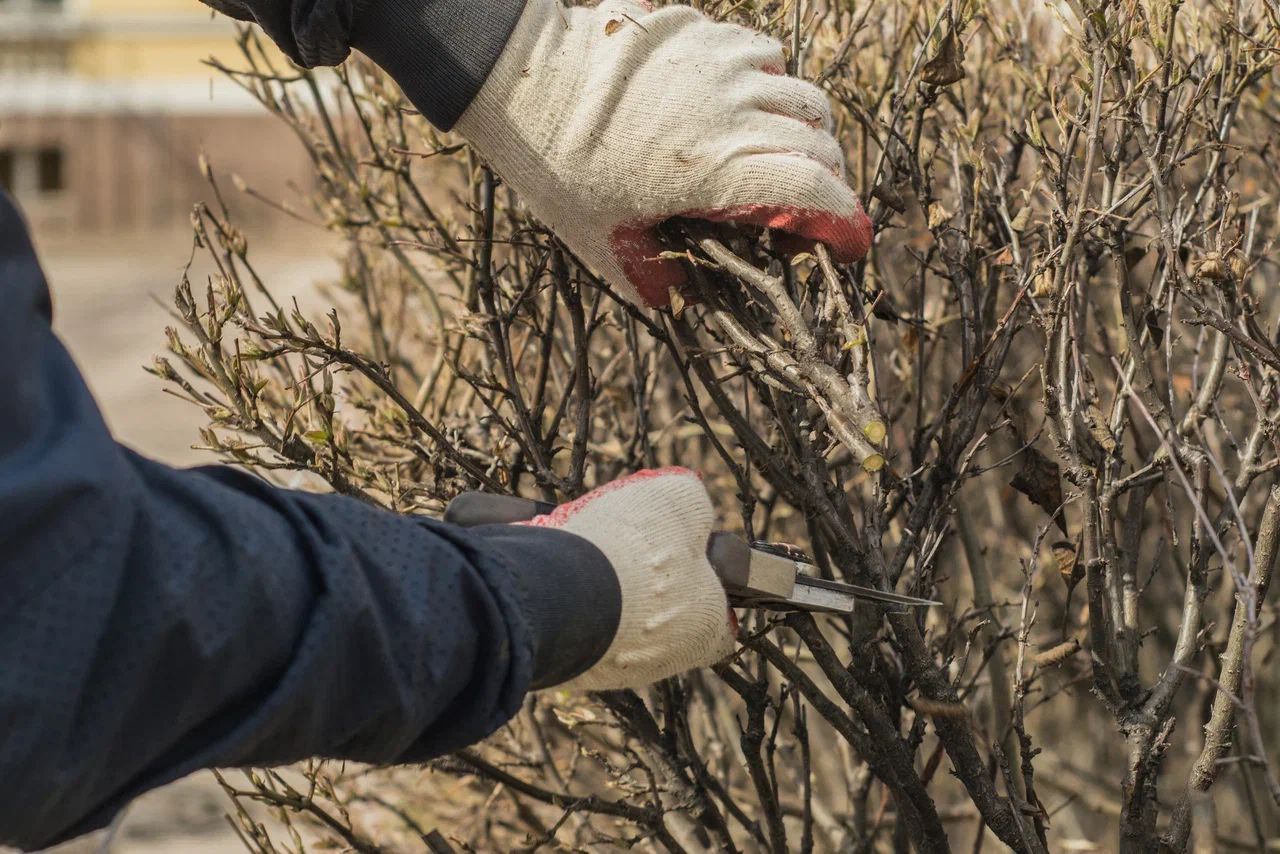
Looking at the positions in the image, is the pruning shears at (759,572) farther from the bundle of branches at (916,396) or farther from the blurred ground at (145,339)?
the blurred ground at (145,339)

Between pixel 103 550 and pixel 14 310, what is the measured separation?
0.84 ft

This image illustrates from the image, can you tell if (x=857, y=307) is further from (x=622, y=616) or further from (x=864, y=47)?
(x=864, y=47)

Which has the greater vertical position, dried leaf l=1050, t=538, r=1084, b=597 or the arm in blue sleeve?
the arm in blue sleeve

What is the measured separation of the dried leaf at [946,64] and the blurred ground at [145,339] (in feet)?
5.23

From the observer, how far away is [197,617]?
1.25m

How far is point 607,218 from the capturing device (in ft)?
6.75

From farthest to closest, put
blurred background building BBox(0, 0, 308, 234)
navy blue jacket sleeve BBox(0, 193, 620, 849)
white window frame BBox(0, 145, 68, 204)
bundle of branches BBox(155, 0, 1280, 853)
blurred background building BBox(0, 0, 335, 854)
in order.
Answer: white window frame BBox(0, 145, 68, 204) < blurred background building BBox(0, 0, 308, 234) < blurred background building BBox(0, 0, 335, 854) < bundle of branches BBox(155, 0, 1280, 853) < navy blue jacket sleeve BBox(0, 193, 620, 849)

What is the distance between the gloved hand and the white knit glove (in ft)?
1.56

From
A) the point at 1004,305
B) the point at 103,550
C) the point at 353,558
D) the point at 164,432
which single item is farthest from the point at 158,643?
the point at 164,432

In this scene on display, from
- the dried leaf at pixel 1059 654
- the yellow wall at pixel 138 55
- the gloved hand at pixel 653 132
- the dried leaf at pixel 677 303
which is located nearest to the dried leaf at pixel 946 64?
the gloved hand at pixel 653 132

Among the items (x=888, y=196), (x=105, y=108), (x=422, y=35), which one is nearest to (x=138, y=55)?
(x=105, y=108)

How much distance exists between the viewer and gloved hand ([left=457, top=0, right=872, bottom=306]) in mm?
1932

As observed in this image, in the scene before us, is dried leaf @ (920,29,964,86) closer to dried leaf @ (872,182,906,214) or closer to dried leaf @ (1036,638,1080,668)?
dried leaf @ (872,182,906,214)

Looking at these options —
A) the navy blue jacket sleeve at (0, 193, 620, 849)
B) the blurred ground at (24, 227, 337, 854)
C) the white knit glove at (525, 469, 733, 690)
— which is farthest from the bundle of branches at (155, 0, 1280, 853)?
the blurred ground at (24, 227, 337, 854)
